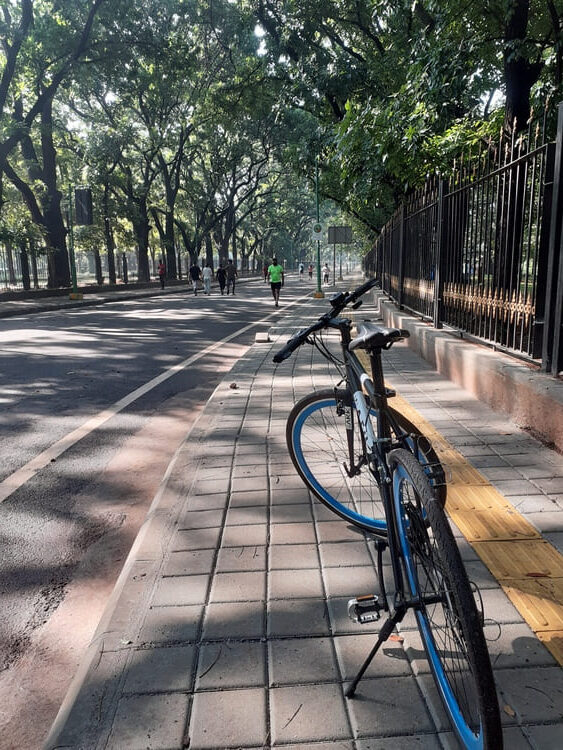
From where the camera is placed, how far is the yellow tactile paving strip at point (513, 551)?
2.29m

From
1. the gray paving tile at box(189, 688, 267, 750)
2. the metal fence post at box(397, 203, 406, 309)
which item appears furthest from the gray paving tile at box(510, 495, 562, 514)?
the metal fence post at box(397, 203, 406, 309)

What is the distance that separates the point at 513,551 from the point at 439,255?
5.87m

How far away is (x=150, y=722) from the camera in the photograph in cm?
183

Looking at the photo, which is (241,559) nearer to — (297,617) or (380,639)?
(297,617)

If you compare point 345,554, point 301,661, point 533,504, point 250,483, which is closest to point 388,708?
point 301,661

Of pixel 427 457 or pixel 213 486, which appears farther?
pixel 213 486

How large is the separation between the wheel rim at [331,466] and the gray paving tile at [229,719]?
1361mm

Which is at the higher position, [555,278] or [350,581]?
[555,278]

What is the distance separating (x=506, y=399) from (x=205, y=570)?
11.2 ft

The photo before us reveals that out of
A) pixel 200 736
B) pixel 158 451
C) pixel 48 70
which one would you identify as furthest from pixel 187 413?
pixel 48 70

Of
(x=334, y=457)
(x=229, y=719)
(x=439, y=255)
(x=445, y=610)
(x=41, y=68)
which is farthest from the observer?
(x=41, y=68)

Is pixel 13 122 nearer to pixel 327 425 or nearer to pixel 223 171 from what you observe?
pixel 223 171

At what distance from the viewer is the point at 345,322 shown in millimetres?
2824

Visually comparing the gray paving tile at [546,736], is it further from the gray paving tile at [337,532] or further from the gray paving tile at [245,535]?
the gray paving tile at [245,535]
